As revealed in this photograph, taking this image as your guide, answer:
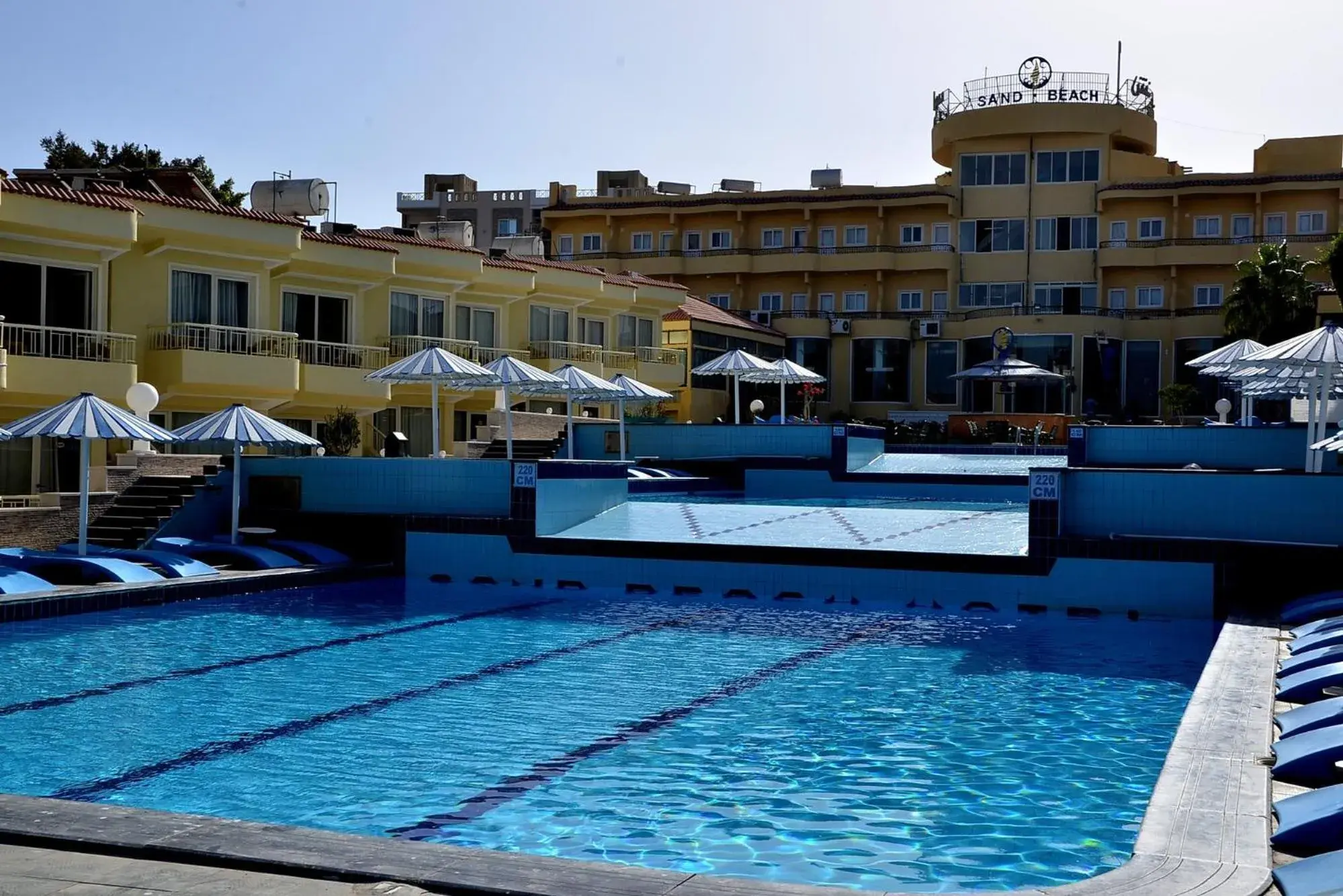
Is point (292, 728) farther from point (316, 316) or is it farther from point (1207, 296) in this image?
point (1207, 296)

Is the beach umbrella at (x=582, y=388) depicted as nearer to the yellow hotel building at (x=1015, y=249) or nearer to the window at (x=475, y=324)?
the window at (x=475, y=324)

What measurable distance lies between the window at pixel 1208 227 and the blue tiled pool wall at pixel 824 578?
38.4 m

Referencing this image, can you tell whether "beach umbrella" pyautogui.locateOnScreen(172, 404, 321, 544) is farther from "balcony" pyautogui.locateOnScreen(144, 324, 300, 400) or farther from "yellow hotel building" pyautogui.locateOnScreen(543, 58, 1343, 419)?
"yellow hotel building" pyautogui.locateOnScreen(543, 58, 1343, 419)

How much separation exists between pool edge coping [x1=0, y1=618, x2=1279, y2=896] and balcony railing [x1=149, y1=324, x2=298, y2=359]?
67.1 ft

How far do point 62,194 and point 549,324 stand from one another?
16709mm

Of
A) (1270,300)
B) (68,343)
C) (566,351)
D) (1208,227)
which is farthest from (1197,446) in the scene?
(1208,227)

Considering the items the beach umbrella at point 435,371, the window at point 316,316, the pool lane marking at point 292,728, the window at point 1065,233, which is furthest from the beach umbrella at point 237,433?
the window at point 1065,233

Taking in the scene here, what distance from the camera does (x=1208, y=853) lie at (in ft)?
19.1

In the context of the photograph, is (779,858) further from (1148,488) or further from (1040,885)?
(1148,488)

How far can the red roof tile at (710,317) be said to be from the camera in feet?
146

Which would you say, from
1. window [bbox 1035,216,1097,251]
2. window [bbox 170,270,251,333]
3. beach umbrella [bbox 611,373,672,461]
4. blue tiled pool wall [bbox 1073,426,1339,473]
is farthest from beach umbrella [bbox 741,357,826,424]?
window [bbox 1035,216,1097,251]

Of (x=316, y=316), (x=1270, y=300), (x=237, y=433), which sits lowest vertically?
(x=237, y=433)

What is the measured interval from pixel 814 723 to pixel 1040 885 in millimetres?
3549

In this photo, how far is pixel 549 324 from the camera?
38000mm
